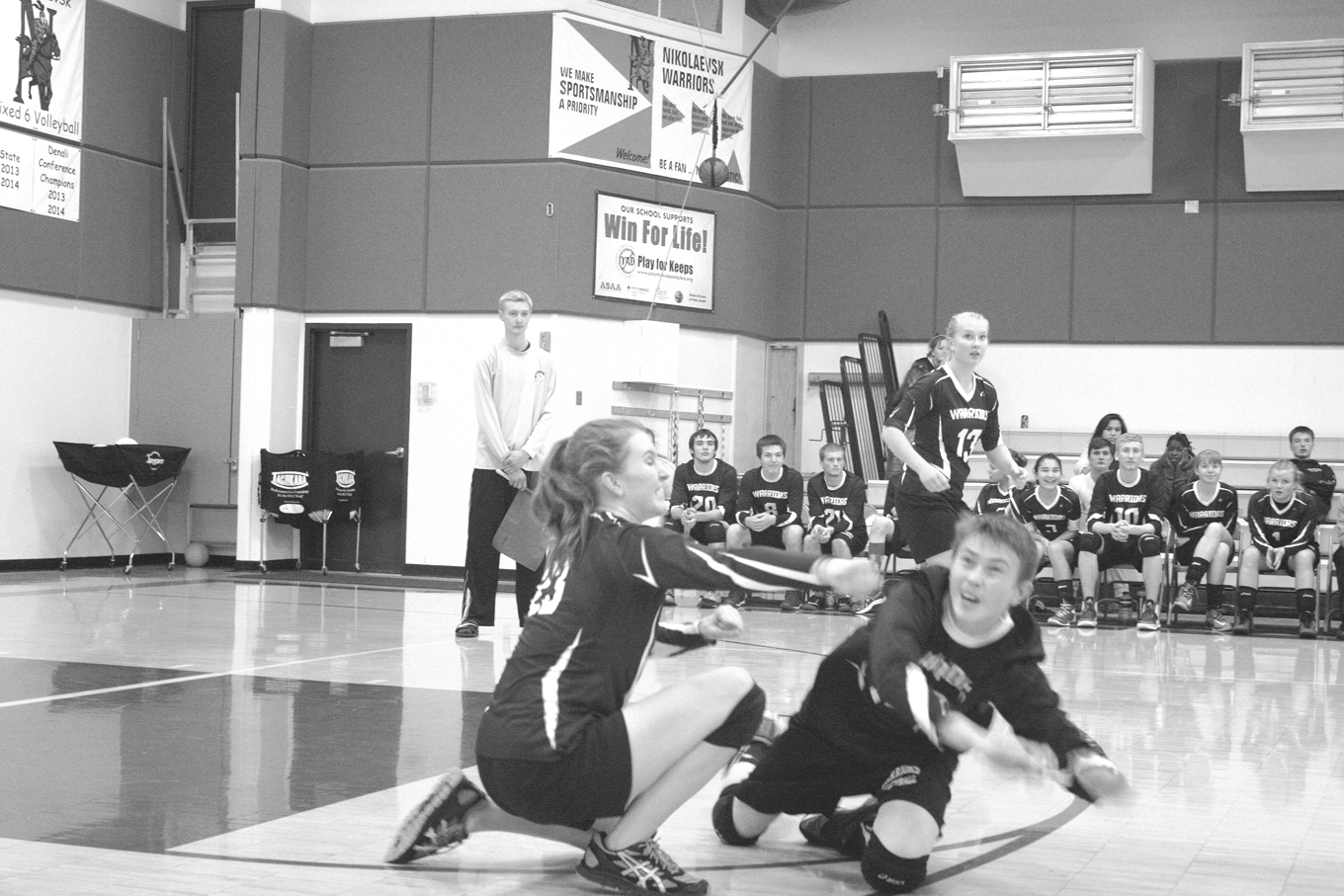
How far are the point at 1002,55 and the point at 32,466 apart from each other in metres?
8.79

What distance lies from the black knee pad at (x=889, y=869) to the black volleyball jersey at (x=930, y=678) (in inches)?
10.7

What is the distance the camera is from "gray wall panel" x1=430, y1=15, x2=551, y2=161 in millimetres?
11859

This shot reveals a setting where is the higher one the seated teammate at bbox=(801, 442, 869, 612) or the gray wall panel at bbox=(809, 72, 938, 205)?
the gray wall panel at bbox=(809, 72, 938, 205)

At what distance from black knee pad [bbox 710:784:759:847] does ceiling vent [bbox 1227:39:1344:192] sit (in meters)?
10.1

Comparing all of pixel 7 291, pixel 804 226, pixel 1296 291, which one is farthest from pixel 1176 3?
pixel 7 291

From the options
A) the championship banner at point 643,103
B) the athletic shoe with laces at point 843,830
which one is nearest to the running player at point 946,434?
the athletic shoe with laces at point 843,830

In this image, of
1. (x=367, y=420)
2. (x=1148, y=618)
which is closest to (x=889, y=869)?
(x=1148, y=618)

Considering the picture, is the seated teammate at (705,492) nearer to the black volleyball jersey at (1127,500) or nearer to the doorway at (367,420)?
the black volleyball jersey at (1127,500)

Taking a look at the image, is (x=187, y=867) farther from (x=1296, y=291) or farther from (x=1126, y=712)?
(x=1296, y=291)

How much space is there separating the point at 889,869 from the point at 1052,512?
25.2ft

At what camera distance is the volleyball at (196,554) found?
1259 centimetres

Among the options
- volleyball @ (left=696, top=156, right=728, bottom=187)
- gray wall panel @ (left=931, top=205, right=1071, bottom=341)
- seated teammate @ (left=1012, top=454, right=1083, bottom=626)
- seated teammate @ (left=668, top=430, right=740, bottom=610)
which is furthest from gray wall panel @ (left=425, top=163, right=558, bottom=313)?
seated teammate @ (left=1012, top=454, right=1083, bottom=626)

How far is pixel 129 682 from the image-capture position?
559cm

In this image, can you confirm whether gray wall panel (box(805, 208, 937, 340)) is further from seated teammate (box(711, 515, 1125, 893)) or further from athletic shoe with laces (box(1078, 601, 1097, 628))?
seated teammate (box(711, 515, 1125, 893))
